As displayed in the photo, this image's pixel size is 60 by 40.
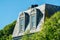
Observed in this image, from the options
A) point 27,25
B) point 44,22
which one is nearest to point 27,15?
point 27,25

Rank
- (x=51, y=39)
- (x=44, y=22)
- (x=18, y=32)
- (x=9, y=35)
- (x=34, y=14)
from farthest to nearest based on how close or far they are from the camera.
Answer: (x=9, y=35) → (x=18, y=32) → (x=34, y=14) → (x=44, y=22) → (x=51, y=39)

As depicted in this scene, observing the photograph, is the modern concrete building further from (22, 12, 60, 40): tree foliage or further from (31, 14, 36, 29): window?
(22, 12, 60, 40): tree foliage

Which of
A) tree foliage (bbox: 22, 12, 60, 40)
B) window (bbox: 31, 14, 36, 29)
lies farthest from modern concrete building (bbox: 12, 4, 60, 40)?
tree foliage (bbox: 22, 12, 60, 40)

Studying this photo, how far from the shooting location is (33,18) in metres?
54.2

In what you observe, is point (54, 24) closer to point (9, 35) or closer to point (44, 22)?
point (44, 22)

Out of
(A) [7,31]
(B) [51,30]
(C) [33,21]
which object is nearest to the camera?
(B) [51,30]

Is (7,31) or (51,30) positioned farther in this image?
(7,31)

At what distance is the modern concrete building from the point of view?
52713mm

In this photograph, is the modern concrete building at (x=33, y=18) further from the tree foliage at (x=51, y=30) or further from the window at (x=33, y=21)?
the tree foliage at (x=51, y=30)

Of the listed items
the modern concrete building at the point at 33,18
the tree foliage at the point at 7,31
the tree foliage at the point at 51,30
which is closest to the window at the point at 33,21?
the modern concrete building at the point at 33,18

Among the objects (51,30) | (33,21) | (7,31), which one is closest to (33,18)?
(33,21)

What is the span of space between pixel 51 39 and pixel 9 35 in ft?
56.4

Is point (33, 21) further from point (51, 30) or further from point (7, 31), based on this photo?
point (7, 31)

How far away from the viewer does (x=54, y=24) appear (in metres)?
46.7
